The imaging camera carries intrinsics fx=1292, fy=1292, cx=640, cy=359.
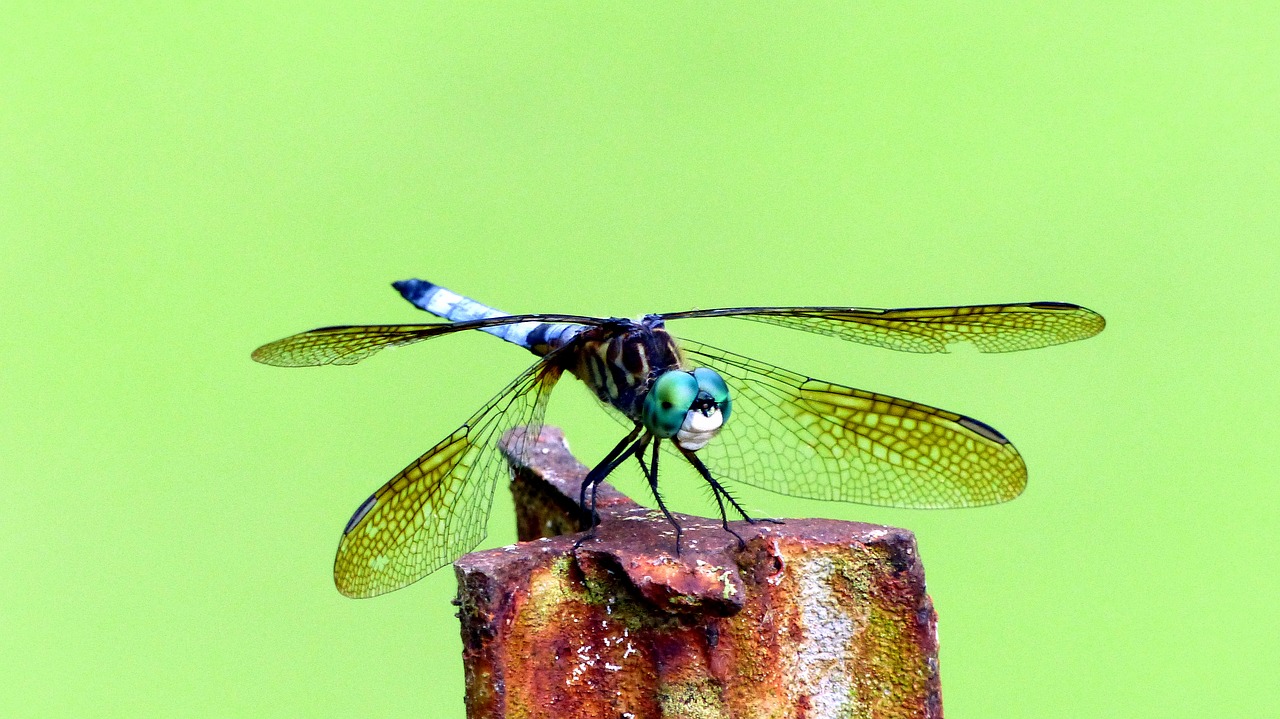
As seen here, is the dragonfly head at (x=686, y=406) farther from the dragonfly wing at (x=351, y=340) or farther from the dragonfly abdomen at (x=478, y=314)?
the dragonfly abdomen at (x=478, y=314)

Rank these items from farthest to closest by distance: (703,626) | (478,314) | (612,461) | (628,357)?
(478,314) → (612,461) → (628,357) → (703,626)

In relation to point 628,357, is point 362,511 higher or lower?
lower

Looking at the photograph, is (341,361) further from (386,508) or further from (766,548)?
(766,548)

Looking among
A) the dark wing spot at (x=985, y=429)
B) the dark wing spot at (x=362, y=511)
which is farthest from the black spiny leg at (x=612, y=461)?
the dark wing spot at (x=985, y=429)

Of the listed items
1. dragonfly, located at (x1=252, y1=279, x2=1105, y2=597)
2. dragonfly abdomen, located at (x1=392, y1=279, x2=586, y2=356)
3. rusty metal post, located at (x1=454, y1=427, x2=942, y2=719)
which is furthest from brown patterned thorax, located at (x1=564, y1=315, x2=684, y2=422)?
rusty metal post, located at (x1=454, y1=427, x2=942, y2=719)

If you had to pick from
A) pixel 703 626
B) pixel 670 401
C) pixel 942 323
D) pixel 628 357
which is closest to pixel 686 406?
pixel 670 401

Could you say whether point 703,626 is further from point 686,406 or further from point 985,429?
point 985,429

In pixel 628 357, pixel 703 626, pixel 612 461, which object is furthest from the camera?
pixel 612 461
